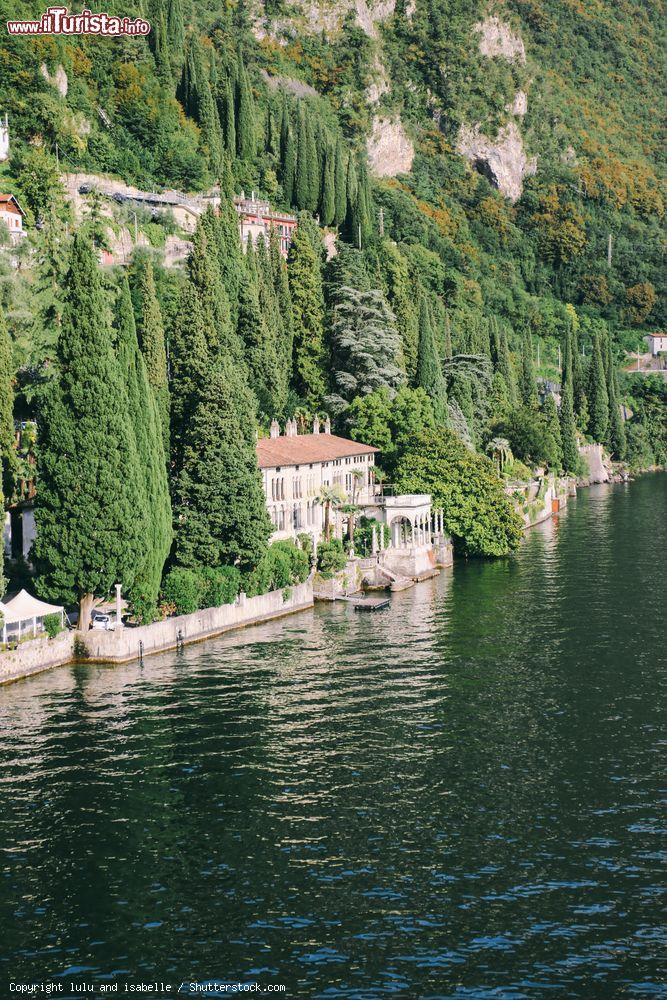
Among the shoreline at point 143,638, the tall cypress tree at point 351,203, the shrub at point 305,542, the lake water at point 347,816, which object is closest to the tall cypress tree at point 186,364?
the shoreline at point 143,638

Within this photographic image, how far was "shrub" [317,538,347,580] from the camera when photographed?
90.2 m

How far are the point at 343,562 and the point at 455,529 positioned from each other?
1781 cm

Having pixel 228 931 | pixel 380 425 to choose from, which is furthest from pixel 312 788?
pixel 380 425

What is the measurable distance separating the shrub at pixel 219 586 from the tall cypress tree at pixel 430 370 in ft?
179

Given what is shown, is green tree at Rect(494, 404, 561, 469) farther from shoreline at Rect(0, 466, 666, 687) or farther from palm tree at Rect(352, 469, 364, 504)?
shoreline at Rect(0, 466, 666, 687)

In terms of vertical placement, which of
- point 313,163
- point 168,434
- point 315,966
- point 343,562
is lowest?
point 315,966

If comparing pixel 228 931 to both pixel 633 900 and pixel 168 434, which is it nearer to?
pixel 633 900

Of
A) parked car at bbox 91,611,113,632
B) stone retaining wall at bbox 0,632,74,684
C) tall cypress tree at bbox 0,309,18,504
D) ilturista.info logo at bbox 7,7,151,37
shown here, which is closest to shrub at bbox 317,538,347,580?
parked car at bbox 91,611,113,632

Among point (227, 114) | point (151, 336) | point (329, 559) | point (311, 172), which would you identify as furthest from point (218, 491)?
point (311, 172)

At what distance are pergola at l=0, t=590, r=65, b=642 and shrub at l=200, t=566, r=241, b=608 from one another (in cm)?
992

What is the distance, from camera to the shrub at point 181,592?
73375 mm

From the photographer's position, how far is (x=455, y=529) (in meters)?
107

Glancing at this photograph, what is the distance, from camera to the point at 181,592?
73.5 meters

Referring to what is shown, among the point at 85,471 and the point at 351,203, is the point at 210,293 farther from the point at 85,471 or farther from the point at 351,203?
the point at 351,203
